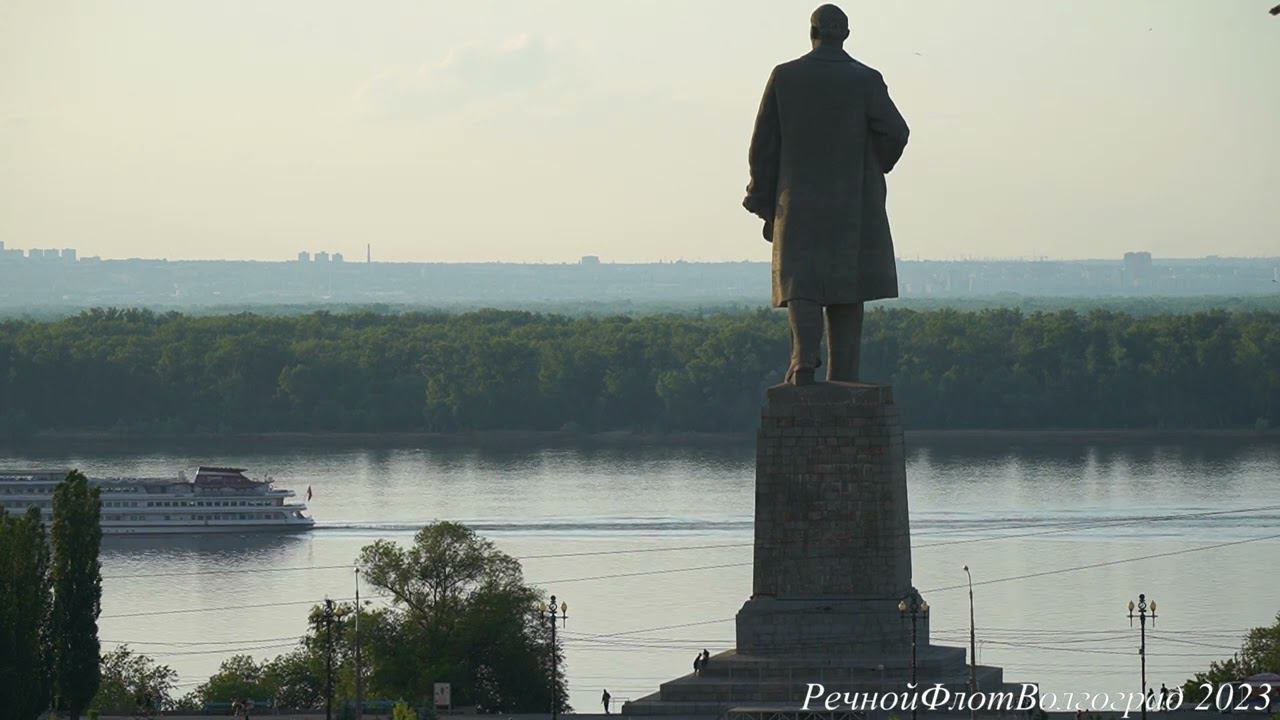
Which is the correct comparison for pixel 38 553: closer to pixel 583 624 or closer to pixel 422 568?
pixel 422 568

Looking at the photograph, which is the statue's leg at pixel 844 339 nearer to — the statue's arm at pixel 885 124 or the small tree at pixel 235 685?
the statue's arm at pixel 885 124

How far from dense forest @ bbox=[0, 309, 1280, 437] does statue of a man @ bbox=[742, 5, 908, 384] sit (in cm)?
6480

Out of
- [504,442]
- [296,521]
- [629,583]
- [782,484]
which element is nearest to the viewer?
[782,484]

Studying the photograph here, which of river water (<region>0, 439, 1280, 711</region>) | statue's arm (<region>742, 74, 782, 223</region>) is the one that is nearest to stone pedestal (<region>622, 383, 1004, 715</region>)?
statue's arm (<region>742, 74, 782, 223</region>)

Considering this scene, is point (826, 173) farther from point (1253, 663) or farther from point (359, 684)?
point (1253, 663)

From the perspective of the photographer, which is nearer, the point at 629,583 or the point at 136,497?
the point at 629,583

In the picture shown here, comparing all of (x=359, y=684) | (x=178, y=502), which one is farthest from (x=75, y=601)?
(x=178, y=502)

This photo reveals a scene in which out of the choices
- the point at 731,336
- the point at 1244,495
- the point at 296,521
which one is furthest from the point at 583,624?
the point at 731,336

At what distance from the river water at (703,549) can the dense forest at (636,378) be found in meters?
7.48

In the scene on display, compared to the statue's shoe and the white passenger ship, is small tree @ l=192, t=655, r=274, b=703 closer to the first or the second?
the statue's shoe

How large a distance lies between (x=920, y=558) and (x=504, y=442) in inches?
1659

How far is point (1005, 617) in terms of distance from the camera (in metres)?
42.7

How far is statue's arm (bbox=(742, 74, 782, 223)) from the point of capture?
27297 mm

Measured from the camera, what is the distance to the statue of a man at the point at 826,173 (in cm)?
2709
